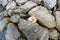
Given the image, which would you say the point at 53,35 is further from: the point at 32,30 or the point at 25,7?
the point at 25,7

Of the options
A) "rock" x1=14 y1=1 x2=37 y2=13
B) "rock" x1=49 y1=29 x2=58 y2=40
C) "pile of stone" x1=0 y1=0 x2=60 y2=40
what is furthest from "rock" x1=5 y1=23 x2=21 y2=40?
"rock" x1=49 y1=29 x2=58 y2=40

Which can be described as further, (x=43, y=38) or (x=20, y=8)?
(x=20, y=8)

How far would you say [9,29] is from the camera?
1212mm

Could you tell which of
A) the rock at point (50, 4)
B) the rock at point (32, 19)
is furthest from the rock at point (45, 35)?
the rock at point (50, 4)

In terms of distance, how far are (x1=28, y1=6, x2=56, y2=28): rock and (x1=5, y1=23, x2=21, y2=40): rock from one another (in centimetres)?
19

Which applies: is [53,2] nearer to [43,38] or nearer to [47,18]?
[47,18]

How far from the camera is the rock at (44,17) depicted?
1.15 m

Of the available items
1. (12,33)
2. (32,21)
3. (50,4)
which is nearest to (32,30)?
(32,21)

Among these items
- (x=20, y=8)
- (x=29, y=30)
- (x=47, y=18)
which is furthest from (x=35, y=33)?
(x=20, y=8)

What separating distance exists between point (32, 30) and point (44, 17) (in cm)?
15

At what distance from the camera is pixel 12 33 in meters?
1.19

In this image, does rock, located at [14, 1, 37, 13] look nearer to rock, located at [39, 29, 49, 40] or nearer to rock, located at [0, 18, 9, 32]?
rock, located at [0, 18, 9, 32]

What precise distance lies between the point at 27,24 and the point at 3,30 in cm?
27

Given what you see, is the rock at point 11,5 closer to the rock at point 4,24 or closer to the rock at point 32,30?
the rock at point 4,24
